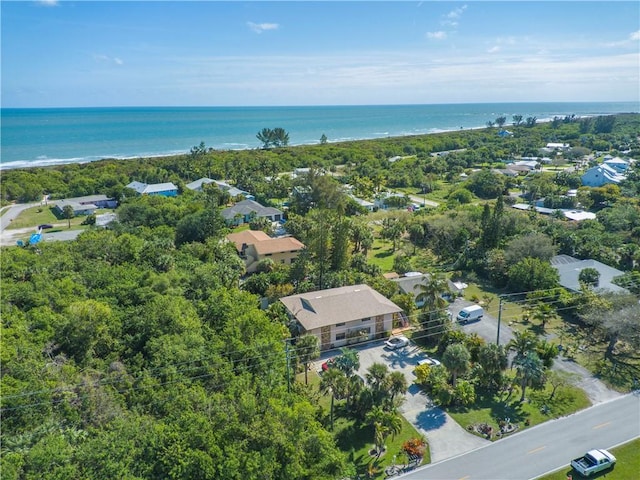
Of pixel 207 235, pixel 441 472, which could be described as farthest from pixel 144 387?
pixel 207 235

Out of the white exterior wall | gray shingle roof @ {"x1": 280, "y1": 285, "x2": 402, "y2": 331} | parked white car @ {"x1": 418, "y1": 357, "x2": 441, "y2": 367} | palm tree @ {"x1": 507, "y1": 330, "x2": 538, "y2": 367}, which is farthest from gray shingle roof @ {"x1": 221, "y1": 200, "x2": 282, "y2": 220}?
palm tree @ {"x1": 507, "y1": 330, "x2": 538, "y2": 367}

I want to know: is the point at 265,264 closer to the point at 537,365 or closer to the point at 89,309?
the point at 89,309

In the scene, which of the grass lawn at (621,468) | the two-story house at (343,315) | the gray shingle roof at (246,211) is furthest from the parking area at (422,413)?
the gray shingle roof at (246,211)

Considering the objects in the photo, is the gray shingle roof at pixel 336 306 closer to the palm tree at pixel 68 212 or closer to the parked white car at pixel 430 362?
the parked white car at pixel 430 362

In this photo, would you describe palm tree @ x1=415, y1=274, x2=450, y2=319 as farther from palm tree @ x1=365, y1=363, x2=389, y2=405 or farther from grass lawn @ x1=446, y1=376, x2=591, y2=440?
palm tree @ x1=365, y1=363, x2=389, y2=405

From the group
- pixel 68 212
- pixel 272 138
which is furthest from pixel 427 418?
pixel 272 138

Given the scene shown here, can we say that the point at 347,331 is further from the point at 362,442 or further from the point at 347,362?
the point at 362,442
